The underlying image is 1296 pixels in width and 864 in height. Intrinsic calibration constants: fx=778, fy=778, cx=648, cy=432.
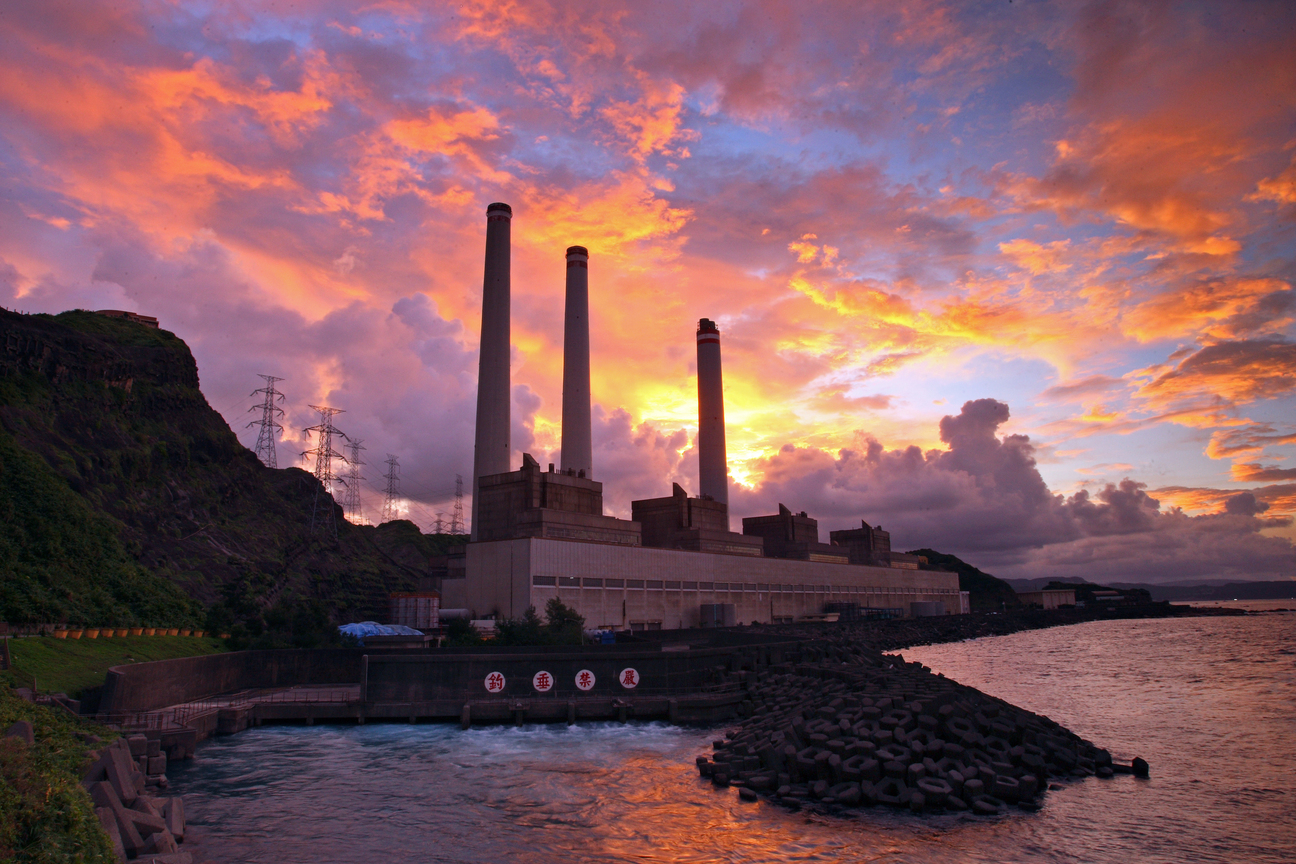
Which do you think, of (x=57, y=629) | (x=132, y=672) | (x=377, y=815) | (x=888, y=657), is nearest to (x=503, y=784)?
(x=377, y=815)

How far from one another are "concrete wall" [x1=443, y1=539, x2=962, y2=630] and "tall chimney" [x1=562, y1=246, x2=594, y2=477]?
21.4m

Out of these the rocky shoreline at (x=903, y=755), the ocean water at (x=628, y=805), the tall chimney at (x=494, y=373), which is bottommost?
the ocean water at (x=628, y=805)

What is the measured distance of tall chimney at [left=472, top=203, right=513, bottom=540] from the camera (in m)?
93.1

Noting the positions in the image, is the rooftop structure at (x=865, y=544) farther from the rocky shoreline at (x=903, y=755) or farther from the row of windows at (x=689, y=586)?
the rocky shoreline at (x=903, y=755)

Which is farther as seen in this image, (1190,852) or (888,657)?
(888,657)

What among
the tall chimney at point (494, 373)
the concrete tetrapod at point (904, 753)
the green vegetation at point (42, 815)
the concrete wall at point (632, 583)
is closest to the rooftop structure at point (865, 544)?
the concrete wall at point (632, 583)

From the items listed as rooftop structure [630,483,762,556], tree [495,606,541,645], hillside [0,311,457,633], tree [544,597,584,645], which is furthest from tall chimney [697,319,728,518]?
tree [495,606,541,645]

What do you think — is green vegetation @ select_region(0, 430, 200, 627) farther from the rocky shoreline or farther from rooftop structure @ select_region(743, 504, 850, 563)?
rooftop structure @ select_region(743, 504, 850, 563)

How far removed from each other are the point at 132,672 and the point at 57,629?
12704 mm

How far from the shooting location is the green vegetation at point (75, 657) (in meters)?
30.0

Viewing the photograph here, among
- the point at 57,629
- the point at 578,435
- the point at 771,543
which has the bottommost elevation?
the point at 57,629

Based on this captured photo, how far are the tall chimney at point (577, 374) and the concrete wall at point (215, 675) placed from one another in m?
55.4

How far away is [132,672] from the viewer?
3123cm

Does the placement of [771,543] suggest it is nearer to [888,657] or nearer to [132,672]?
[888,657]
